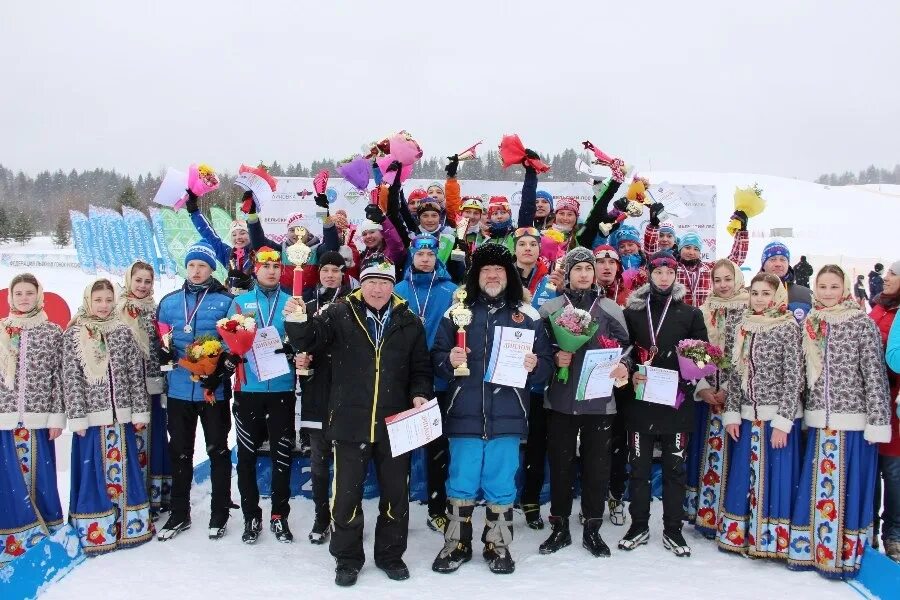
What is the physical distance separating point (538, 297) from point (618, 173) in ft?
6.35

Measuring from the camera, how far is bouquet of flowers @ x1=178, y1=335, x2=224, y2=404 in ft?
15.6

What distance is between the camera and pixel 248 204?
6137mm

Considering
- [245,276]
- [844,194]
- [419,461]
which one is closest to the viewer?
[245,276]

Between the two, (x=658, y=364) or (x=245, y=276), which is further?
(x=245, y=276)

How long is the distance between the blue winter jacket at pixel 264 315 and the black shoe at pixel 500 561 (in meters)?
2.08

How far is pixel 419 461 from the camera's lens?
619 centimetres

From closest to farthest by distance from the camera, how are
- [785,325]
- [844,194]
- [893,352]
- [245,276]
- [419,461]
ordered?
[893,352]
[785,325]
[245,276]
[419,461]
[844,194]

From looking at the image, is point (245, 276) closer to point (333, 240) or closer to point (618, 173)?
point (333, 240)

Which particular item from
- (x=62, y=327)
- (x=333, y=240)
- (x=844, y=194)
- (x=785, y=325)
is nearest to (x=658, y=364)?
(x=785, y=325)

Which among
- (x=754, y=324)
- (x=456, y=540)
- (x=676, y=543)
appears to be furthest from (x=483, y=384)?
(x=754, y=324)

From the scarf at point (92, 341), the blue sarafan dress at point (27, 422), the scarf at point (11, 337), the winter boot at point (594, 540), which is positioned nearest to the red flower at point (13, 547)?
the blue sarafan dress at point (27, 422)

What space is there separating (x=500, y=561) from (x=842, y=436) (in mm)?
2670

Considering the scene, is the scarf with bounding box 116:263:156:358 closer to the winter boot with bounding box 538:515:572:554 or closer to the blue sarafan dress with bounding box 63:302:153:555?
the blue sarafan dress with bounding box 63:302:153:555

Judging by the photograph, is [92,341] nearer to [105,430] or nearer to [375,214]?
[105,430]
